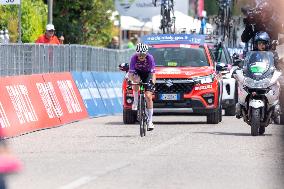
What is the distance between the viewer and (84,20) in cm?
4922

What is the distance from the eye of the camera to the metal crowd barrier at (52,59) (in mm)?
22766

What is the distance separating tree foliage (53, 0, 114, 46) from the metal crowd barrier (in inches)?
474

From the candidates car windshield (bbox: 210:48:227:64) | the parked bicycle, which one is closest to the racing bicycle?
car windshield (bbox: 210:48:227:64)

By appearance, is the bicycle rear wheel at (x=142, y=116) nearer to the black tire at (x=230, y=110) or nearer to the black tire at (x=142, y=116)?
the black tire at (x=142, y=116)

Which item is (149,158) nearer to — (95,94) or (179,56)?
(179,56)

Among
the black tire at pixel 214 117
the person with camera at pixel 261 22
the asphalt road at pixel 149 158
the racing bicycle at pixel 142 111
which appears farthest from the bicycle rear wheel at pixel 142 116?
the person with camera at pixel 261 22

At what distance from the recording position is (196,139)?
19.7 meters

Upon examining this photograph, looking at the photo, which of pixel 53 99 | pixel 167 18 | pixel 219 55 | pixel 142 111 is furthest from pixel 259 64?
pixel 167 18

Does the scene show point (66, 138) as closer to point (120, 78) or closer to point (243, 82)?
point (243, 82)

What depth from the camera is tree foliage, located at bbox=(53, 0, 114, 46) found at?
47844mm

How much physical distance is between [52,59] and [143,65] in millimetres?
5034

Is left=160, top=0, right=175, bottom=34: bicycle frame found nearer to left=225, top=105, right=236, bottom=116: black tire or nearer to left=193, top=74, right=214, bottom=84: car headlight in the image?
left=225, top=105, right=236, bottom=116: black tire

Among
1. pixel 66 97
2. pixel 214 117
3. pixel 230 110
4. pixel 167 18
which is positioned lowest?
pixel 230 110

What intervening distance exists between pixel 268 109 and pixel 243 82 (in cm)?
67
